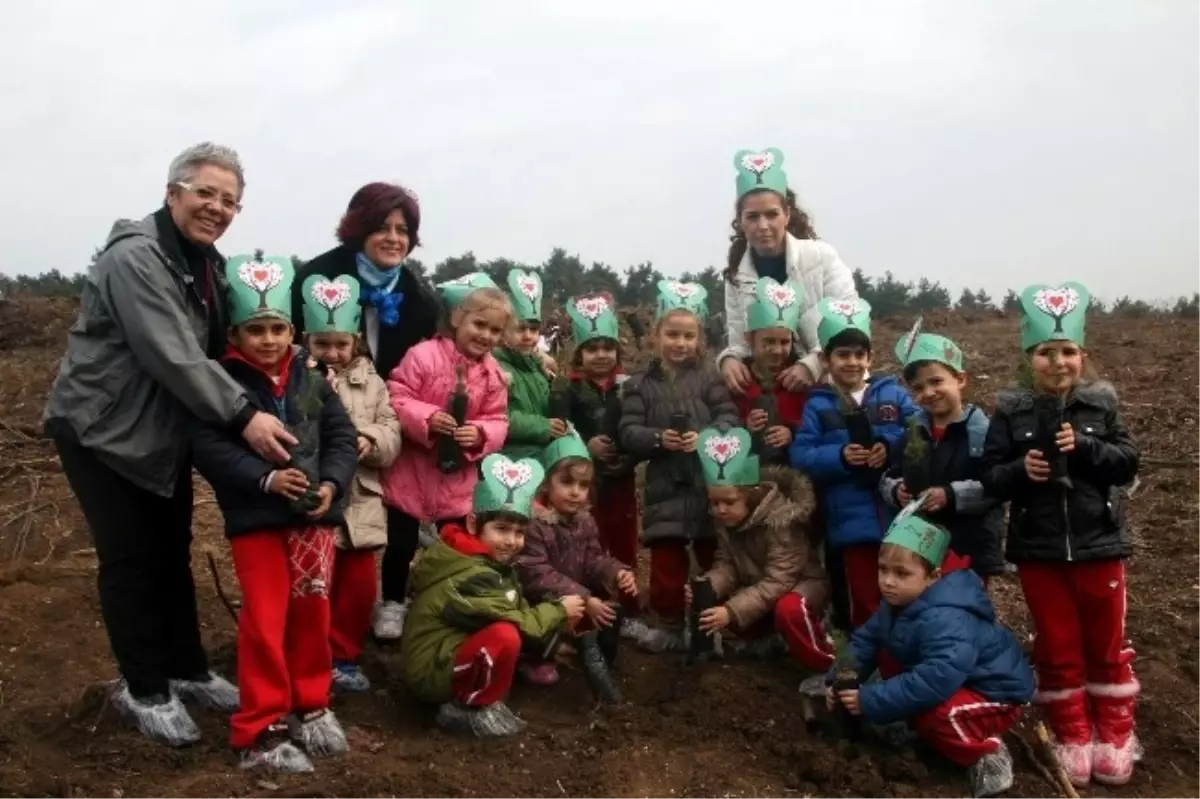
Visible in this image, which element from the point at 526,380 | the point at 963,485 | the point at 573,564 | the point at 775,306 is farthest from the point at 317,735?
the point at 775,306

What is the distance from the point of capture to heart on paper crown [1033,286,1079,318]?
4547 millimetres

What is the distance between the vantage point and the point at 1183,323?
1543 centimetres

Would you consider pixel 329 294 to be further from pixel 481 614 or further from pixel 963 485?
pixel 963 485

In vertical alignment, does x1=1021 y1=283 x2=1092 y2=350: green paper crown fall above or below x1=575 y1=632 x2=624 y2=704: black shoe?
above

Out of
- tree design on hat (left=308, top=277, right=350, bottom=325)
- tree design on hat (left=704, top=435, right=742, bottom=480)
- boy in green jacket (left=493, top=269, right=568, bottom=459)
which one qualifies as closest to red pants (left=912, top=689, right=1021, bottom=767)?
tree design on hat (left=704, top=435, right=742, bottom=480)

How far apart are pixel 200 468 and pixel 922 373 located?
9.78 ft

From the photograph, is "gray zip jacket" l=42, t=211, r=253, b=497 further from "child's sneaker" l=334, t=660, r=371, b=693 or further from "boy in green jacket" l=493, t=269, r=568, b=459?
"boy in green jacket" l=493, t=269, r=568, b=459

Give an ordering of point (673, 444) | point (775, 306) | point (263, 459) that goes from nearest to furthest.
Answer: point (263, 459) → point (673, 444) → point (775, 306)

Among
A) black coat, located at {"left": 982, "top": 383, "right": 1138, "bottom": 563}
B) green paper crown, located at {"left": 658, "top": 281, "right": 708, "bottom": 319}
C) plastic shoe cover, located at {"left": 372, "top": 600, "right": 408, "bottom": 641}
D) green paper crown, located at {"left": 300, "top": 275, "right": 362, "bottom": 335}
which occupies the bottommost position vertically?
plastic shoe cover, located at {"left": 372, "top": 600, "right": 408, "bottom": 641}

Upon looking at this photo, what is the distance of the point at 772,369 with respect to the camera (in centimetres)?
567

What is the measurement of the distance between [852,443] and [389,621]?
2.38 meters

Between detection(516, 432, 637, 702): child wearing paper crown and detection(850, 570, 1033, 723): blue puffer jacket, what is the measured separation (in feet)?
3.88

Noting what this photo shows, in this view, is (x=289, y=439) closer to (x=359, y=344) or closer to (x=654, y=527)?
(x=359, y=344)

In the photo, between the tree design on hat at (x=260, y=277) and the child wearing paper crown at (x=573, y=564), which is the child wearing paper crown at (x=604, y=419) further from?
the tree design on hat at (x=260, y=277)
